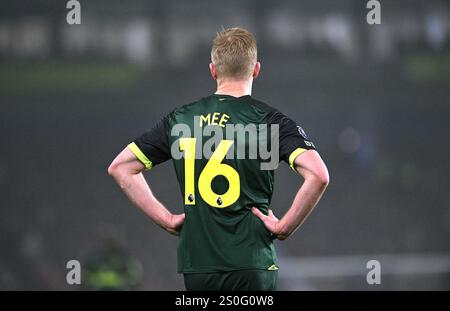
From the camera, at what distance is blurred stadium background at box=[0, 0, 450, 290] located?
18.3 meters

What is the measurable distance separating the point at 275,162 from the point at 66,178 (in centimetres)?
1560

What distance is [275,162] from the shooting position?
3.92 m

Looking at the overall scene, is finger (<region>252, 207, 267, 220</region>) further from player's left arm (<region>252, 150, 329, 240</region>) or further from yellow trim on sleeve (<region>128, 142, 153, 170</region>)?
yellow trim on sleeve (<region>128, 142, 153, 170</region>)

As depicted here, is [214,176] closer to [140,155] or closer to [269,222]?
[269,222]

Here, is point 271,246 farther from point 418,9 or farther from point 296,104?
point 418,9

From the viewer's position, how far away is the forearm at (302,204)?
12.9 ft

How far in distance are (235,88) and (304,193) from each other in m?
0.62

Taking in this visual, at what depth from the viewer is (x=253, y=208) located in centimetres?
397

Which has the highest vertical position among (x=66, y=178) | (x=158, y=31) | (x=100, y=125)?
(x=158, y=31)

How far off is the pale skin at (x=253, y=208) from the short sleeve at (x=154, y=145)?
40 mm

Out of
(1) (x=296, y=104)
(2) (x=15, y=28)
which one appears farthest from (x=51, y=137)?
(1) (x=296, y=104)

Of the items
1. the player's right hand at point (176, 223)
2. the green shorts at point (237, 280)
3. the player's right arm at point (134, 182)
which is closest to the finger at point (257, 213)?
the green shorts at point (237, 280)

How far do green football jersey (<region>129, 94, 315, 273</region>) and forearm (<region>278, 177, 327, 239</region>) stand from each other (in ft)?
0.33
